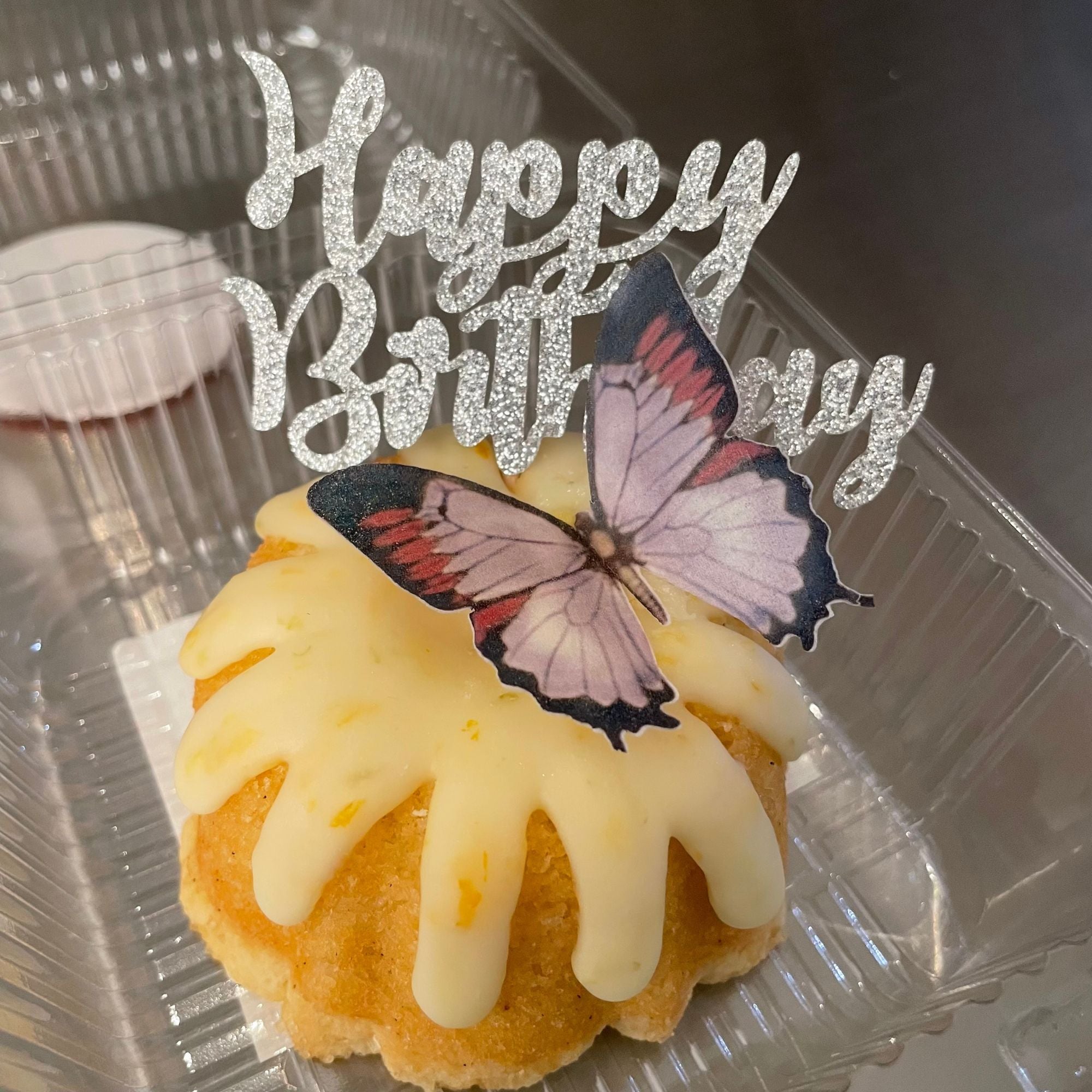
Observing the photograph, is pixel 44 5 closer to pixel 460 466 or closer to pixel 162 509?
pixel 162 509

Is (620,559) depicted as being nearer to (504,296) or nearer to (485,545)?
(485,545)

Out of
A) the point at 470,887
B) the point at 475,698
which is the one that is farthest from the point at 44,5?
the point at 470,887

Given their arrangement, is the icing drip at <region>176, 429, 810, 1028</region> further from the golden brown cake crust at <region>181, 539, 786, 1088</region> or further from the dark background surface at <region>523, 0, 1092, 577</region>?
the dark background surface at <region>523, 0, 1092, 577</region>

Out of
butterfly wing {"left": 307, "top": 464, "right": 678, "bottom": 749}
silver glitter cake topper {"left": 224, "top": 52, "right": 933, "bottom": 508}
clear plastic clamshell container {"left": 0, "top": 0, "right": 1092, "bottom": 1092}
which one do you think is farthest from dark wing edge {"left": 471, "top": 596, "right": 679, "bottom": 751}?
clear plastic clamshell container {"left": 0, "top": 0, "right": 1092, "bottom": 1092}

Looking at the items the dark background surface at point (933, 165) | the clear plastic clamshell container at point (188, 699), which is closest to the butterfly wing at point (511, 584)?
the clear plastic clamshell container at point (188, 699)

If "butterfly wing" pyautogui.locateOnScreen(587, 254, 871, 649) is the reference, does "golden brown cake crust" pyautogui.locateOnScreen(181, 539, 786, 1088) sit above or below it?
below

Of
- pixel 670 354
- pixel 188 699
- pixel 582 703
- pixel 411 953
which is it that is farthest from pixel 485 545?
pixel 188 699
